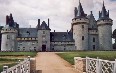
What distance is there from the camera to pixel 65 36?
78.3m

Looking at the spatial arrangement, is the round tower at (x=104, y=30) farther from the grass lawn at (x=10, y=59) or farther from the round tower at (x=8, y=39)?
the grass lawn at (x=10, y=59)

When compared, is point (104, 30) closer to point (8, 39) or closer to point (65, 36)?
point (65, 36)

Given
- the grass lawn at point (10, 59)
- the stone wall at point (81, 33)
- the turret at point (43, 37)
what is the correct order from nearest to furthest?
the grass lawn at point (10, 59)
the stone wall at point (81, 33)
the turret at point (43, 37)

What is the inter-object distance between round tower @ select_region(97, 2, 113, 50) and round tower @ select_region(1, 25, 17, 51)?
24759 millimetres

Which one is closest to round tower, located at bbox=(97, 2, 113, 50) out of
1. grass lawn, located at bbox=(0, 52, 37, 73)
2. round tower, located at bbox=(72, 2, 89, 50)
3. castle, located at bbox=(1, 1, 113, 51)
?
castle, located at bbox=(1, 1, 113, 51)

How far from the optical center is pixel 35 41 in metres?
76.2

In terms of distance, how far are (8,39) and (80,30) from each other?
2080 centimetres

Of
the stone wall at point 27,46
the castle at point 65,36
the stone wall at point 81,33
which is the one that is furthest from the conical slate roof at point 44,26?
the stone wall at point 81,33

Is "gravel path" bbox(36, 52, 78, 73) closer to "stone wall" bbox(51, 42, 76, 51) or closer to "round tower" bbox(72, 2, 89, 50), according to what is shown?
"round tower" bbox(72, 2, 89, 50)

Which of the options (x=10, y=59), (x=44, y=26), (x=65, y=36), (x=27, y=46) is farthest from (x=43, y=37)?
(x=10, y=59)

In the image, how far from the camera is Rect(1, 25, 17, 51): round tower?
7438 centimetres

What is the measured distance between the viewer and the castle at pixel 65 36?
2872 inches

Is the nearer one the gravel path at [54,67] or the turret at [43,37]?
the gravel path at [54,67]

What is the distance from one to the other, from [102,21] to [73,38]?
9702mm
